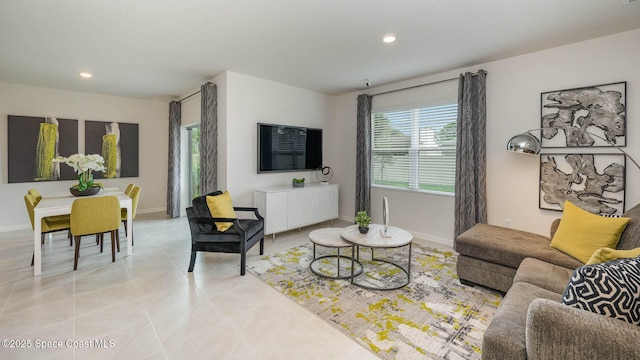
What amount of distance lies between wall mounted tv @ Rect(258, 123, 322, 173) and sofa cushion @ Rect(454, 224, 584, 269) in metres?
3.05

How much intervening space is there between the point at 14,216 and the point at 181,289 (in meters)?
4.51

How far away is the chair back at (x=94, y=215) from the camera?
314 cm

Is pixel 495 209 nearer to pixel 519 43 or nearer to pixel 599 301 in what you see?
pixel 519 43

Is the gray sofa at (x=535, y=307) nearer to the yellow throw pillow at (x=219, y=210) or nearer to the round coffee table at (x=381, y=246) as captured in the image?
the round coffee table at (x=381, y=246)

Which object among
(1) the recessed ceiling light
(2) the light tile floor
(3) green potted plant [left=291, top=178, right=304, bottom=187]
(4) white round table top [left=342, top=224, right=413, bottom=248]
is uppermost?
(1) the recessed ceiling light

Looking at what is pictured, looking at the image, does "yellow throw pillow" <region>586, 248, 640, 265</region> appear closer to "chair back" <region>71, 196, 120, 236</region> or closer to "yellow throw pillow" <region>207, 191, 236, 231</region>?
"yellow throw pillow" <region>207, 191, 236, 231</region>

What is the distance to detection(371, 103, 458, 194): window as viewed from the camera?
419 cm

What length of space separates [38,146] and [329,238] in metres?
5.54

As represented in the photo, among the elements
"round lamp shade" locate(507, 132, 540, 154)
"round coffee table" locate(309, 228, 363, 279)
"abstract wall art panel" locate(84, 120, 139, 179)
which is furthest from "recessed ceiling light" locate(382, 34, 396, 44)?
"abstract wall art panel" locate(84, 120, 139, 179)

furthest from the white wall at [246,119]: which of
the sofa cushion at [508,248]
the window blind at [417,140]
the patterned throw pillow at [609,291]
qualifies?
the patterned throw pillow at [609,291]

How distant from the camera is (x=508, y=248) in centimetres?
260

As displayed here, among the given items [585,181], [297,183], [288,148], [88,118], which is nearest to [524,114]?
[585,181]

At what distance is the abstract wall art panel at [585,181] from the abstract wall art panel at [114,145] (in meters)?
7.08

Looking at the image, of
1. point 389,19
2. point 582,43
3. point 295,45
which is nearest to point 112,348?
point 295,45
